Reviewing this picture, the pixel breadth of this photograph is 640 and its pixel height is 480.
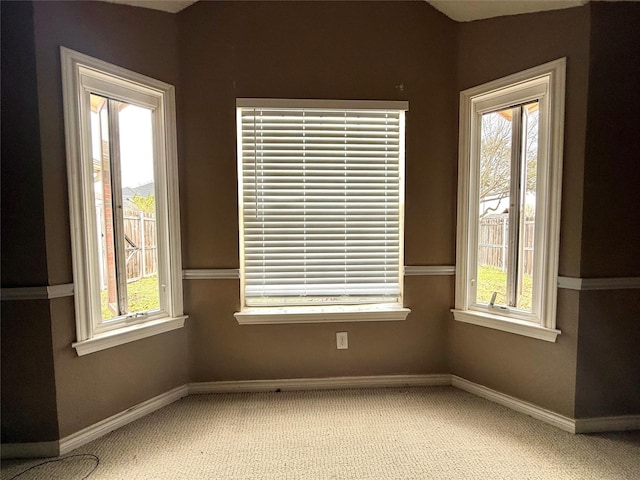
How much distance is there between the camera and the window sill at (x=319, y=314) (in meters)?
2.07

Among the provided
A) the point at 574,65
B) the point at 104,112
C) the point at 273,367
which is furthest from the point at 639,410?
the point at 104,112

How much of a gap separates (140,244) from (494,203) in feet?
7.39

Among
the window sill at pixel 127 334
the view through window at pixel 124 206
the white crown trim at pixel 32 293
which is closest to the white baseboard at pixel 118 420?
the window sill at pixel 127 334

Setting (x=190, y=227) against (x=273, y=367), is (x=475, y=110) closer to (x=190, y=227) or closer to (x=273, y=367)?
(x=190, y=227)

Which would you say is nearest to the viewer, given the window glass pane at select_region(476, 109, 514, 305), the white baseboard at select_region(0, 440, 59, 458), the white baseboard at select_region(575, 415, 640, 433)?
the white baseboard at select_region(0, 440, 59, 458)

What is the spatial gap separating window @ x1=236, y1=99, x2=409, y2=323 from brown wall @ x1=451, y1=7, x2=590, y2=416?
0.53m

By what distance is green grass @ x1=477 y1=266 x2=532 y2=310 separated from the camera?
1.92 m

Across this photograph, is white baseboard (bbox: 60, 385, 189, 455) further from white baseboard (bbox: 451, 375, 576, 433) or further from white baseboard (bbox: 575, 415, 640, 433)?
white baseboard (bbox: 575, 415, 640, 433)

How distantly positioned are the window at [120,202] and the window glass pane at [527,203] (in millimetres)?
2150

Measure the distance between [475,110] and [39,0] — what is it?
94.9 inches

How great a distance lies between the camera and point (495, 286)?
6.69 ft

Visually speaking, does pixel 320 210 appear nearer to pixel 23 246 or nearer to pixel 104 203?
pixel 104 203

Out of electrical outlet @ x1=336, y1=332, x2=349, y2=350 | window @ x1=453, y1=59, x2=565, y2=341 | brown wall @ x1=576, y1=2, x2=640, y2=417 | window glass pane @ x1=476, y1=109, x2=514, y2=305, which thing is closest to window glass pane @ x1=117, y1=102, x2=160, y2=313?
electrical outlet @ x1=336, y1=332, x2=349, y2=350

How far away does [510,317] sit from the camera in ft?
6.36
